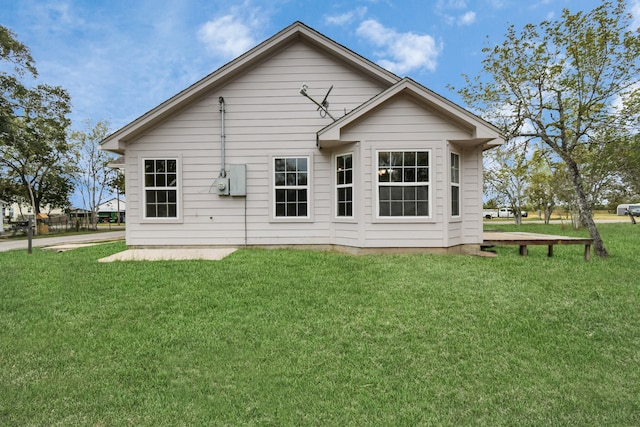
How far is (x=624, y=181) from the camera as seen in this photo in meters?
18.5

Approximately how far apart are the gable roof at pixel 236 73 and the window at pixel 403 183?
2.40 meters

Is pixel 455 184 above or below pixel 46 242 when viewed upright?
above

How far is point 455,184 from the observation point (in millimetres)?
8320

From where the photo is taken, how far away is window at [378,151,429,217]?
7.88 metres

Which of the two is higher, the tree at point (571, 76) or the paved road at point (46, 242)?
the tree at point (571, 76)

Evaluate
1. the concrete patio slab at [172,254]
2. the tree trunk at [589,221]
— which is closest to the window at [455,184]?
the tree trunk at [589,221]

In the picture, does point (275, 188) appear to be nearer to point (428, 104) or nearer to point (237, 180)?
point (237, 180)

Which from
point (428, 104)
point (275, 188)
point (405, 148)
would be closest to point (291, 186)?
point (275, 188)

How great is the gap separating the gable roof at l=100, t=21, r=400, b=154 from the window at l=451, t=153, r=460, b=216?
2.66 metres

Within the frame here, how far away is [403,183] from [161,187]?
6530mm

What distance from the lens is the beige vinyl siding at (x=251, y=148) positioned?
350 inches

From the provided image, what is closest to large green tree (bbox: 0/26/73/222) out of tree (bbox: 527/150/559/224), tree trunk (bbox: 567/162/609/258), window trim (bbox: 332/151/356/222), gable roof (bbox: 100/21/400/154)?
gable roof (bbox: 100/21/400/154)

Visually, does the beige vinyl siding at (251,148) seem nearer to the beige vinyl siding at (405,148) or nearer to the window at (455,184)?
the beige vinyl siding at (405,148)

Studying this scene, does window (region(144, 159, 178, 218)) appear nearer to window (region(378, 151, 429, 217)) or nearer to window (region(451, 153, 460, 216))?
window (region(378, 151, 429, 217))
